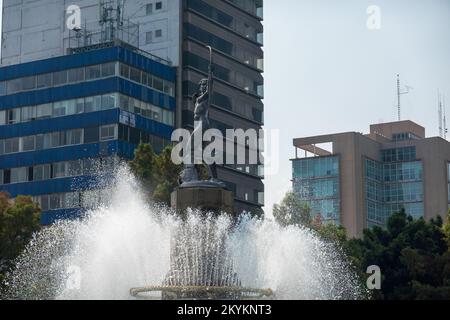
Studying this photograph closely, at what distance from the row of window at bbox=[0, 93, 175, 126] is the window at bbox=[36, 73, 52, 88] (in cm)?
173

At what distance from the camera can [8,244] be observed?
52.5m

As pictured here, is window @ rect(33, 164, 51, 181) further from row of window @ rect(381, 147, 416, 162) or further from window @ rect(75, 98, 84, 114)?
row of window @ rect(381, 147, 416, 162)

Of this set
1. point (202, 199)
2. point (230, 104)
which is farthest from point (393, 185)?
point (202, 199)

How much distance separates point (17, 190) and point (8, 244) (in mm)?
31412

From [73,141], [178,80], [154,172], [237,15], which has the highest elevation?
[237,15]

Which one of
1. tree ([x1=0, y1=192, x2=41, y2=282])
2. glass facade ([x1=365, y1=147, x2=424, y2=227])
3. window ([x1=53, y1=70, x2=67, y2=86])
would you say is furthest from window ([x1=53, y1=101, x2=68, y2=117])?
glass facade ([x1=365, y1=147, x2=424, y2=227])

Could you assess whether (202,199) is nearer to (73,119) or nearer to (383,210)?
(73,119)

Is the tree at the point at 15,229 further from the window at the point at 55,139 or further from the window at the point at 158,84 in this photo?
the window at the point at 158,84

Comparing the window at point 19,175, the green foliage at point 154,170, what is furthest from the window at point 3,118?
the green foliage at point 154,170

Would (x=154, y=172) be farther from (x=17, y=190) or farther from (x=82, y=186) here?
(x=17, y=190)

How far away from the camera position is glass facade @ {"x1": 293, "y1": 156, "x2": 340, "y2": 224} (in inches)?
5448

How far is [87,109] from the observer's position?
81.2 metres

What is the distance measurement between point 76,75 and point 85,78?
3.22 ft
